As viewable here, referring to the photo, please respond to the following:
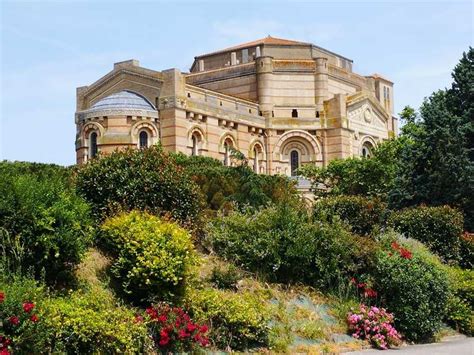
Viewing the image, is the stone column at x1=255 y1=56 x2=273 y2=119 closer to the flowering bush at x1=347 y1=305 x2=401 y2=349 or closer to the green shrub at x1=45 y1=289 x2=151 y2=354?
the flowering bush at x1=347 y1=305 x2=401 y2=349

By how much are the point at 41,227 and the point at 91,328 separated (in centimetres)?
184

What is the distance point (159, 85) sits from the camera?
44812mm

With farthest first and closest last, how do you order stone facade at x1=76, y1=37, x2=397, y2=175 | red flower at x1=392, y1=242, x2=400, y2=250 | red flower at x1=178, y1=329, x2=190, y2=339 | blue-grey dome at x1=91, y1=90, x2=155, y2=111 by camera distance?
stone facade at x1=76, y1=37, x2=397, y2=175 < blue-grey dome at x1=91, y1=90, x2=155, y2=111 < red flower at x1=392, y1=242, x2=400, y2=250 < red flower at x1=178, y1=329, x2=190, y2=339

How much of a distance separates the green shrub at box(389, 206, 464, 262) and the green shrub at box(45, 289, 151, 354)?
36.7ft

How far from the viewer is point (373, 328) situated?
14.2 metres

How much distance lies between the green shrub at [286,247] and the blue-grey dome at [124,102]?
91.5 ft

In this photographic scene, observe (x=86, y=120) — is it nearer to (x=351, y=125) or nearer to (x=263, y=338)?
(x=351, y=125)

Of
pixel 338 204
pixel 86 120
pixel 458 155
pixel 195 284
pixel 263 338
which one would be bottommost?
pixel 263 338

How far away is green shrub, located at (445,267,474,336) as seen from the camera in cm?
1652

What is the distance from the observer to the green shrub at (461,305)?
1652 cm

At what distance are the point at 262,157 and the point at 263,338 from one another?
40023 mm

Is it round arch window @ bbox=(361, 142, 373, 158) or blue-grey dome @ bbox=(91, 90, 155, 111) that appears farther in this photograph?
round arch window @ bbox=(361, 142, 373, 158)

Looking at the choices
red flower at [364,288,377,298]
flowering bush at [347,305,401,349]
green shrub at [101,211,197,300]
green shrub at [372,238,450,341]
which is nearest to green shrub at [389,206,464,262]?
green shrub at [372,238,450,341]

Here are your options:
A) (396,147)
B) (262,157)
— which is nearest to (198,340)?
(396,147)
